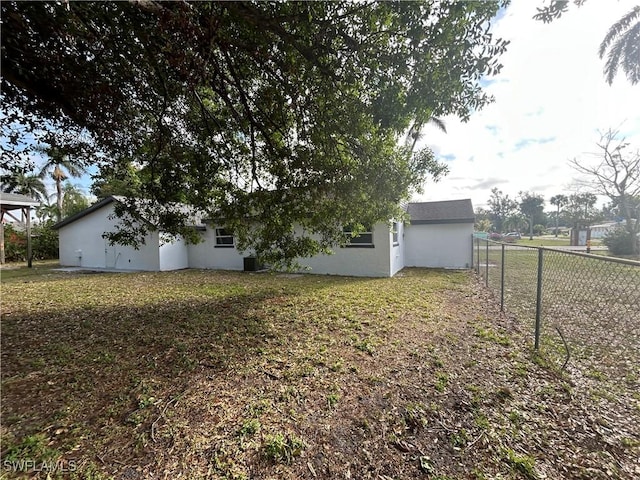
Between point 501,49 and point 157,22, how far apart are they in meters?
3.97

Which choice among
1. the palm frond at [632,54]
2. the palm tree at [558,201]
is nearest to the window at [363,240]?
the palm frond at [632,54]

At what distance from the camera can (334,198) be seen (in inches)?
211

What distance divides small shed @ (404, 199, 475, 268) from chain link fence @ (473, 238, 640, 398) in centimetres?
802

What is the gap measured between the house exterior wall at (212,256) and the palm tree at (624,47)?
2069 centimetres

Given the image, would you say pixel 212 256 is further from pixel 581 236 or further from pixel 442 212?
pixel 581 236

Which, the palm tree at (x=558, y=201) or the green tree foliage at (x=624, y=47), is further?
the palm tree at (x=558, y=201)

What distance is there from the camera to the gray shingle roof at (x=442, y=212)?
12452 millimetres

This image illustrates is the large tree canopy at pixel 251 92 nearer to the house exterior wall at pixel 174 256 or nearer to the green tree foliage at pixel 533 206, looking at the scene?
the house exterior wall at pixel 174 256

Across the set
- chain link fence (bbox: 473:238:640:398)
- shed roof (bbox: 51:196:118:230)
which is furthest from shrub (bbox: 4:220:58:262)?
chain link fence (bbox: 473:238:640:398)

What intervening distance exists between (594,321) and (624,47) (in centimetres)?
1846

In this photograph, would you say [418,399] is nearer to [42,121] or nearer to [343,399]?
[343,399]

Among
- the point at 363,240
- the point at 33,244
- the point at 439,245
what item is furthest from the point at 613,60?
the point at 33,244

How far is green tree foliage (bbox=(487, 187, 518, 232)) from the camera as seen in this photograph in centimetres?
6456

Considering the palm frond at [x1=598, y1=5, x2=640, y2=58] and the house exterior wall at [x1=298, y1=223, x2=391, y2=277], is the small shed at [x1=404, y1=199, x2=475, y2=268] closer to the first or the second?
the house exterior wall at [x1=298, y1=223, x2=391, y2=277]
